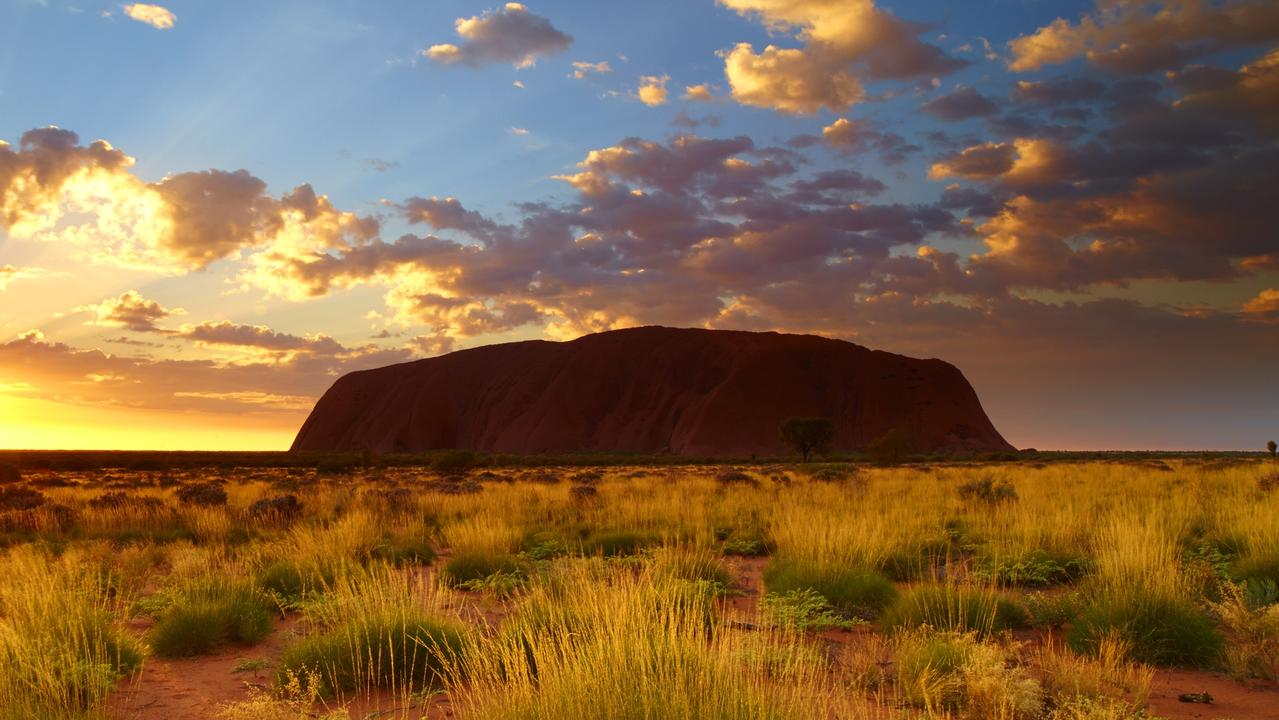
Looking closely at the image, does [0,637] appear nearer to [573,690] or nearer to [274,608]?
[274,608]

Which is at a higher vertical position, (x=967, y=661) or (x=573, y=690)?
(x=573, y=690)

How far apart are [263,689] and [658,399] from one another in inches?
3785

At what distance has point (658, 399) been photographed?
4008 inches

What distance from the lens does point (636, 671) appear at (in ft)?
11.7

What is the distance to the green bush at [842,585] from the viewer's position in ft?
26.4

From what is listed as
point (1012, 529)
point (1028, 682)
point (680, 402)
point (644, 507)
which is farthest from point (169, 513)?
point (680, 402)

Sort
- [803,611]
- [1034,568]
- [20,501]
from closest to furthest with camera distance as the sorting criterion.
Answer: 1. [803,611]
2. [1034,568]
3. [20,501]

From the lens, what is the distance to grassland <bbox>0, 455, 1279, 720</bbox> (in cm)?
398

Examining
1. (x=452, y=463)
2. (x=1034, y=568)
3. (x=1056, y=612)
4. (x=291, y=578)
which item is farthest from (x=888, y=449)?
(x=291, y=578)

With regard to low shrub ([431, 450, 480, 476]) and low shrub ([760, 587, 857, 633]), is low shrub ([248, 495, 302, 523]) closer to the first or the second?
low shrub ([760, 587, 857, 633])

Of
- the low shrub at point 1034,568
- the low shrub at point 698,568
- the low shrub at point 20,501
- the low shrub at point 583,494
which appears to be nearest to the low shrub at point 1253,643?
the low shrub at point 1034,568

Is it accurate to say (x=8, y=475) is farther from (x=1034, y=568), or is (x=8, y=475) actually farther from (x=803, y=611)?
(x=1034, y=568)

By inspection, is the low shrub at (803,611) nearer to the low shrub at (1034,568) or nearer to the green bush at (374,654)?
the low shrub at (1034,568)

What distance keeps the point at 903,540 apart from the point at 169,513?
16.3 metres
